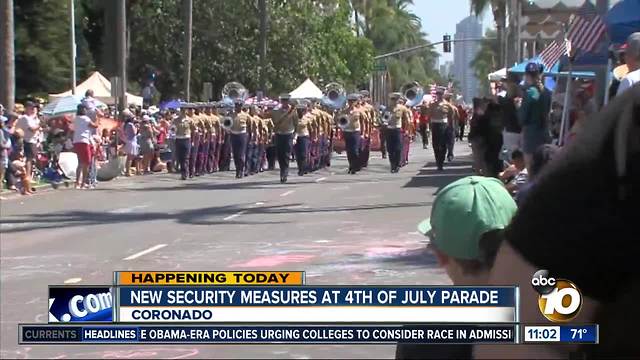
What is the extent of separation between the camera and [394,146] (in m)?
29.0

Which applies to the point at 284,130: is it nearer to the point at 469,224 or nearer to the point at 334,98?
the point at 334,98

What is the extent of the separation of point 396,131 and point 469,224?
88.8 feet

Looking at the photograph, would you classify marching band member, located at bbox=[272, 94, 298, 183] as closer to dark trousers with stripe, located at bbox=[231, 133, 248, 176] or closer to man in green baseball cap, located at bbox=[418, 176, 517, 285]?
dark trousers with stripe, located at bbox=[231, 133, 248, 176]

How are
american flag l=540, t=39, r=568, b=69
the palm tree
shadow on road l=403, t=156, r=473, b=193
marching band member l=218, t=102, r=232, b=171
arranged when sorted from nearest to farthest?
american flag l=540, t=39, r=568, b=69
shadow on road l=403, t=156, r=473, b=193
marching band member l=218, t=102, r=232, b=171
the palm tree

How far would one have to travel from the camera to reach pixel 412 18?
123m

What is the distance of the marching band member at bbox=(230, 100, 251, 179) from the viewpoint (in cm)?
2833

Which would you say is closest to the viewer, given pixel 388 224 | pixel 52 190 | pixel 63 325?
pixel 63 325

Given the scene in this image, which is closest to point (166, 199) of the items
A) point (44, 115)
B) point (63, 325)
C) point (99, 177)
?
point (99, 177)

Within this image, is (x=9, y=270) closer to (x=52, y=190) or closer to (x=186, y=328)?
(x=186, y=328)

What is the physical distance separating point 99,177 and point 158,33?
2710 cm

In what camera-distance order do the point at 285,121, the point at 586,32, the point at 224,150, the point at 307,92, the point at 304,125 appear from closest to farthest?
the point at 586,32
the point at 285,121
the point at 304,125
the point at 224,150
the point at 307,92

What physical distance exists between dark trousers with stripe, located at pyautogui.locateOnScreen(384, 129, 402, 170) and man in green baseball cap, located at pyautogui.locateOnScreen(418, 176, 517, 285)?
26600mm

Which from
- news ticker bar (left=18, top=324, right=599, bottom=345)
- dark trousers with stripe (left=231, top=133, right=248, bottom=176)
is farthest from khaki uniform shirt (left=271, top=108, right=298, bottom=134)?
news ticker bar (left=18, top=324, right=599, bottom=345)

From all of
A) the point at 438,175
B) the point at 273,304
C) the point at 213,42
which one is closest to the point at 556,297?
the point at 273,304
